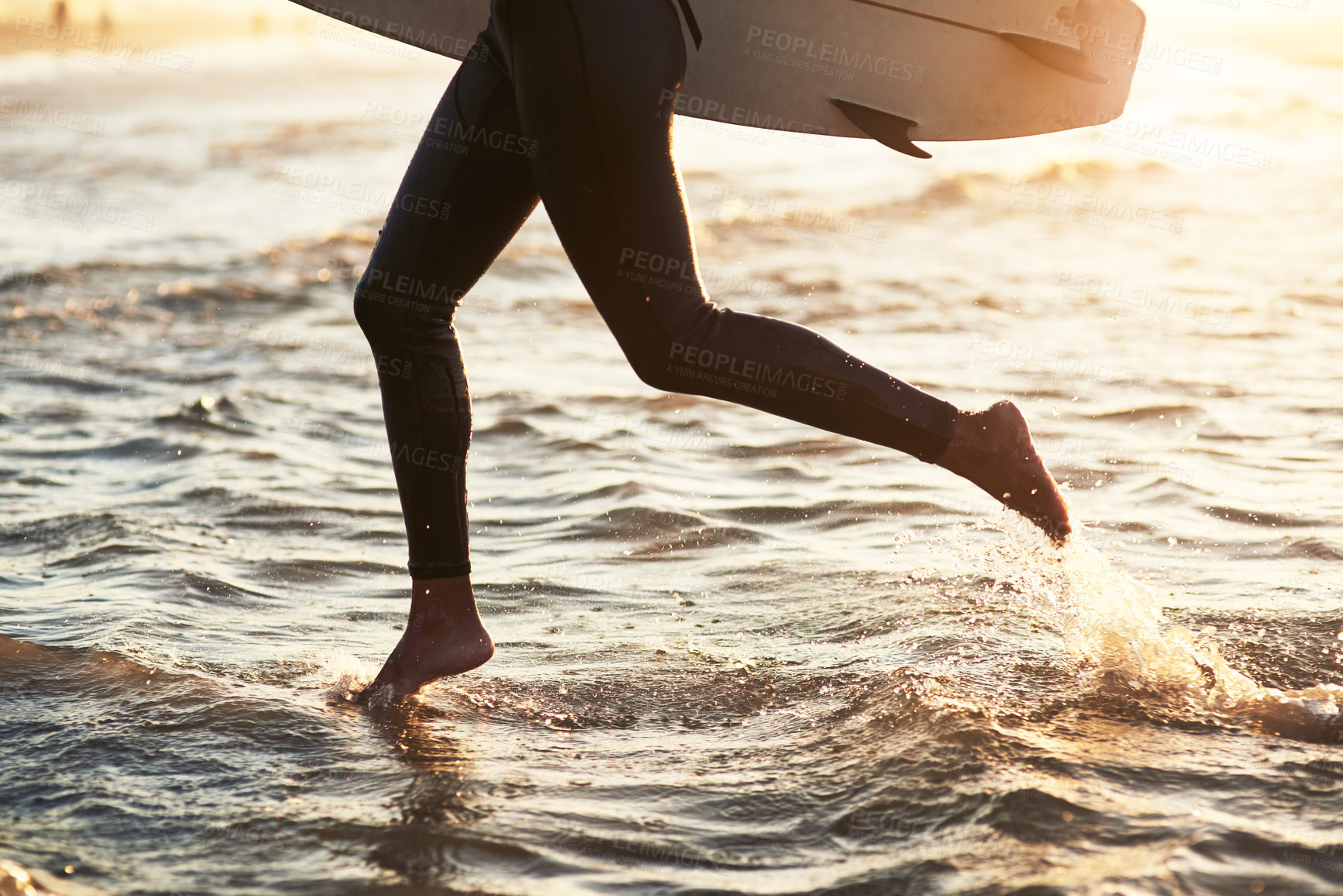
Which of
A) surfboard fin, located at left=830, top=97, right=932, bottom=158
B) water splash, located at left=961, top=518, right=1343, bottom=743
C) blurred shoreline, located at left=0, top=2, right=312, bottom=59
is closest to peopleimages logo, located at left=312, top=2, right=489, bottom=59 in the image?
surfboard fin, located at left=830, top=97, right=932, bottom=158

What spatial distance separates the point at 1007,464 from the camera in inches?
88.1

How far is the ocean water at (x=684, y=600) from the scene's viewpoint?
6.00ft

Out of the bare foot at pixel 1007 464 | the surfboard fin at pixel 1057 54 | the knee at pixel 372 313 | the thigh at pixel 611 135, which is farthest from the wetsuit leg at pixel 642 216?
the surfboard fin at pixel 1057 54

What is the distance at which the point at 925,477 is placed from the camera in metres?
3.98

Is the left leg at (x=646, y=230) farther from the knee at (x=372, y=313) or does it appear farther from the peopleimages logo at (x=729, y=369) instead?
the knee at (x=372, y=313)

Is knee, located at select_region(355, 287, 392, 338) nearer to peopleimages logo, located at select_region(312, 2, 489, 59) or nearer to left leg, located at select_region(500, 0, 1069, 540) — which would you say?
left leg, located at select_region(500, 0, 1069, 540)

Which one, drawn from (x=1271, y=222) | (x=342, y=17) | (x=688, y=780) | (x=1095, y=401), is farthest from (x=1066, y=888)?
(x=1271, y=222)

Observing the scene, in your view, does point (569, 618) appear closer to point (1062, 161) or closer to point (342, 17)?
point (342, 17)

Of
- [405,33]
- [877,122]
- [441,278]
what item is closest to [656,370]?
[441,278]

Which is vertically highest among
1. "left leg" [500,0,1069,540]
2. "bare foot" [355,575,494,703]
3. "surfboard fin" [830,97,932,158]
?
"surfboard fin" [830,97,932,158]

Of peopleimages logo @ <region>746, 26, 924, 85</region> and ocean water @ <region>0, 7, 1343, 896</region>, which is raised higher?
peopleimages logo @ <region>746, 26, 924, 85</region>

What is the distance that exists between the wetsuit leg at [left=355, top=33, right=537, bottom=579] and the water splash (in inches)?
41.1

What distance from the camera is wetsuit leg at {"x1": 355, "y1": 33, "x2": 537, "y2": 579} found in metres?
2.29

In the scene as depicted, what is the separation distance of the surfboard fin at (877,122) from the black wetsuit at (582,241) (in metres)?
0.64
